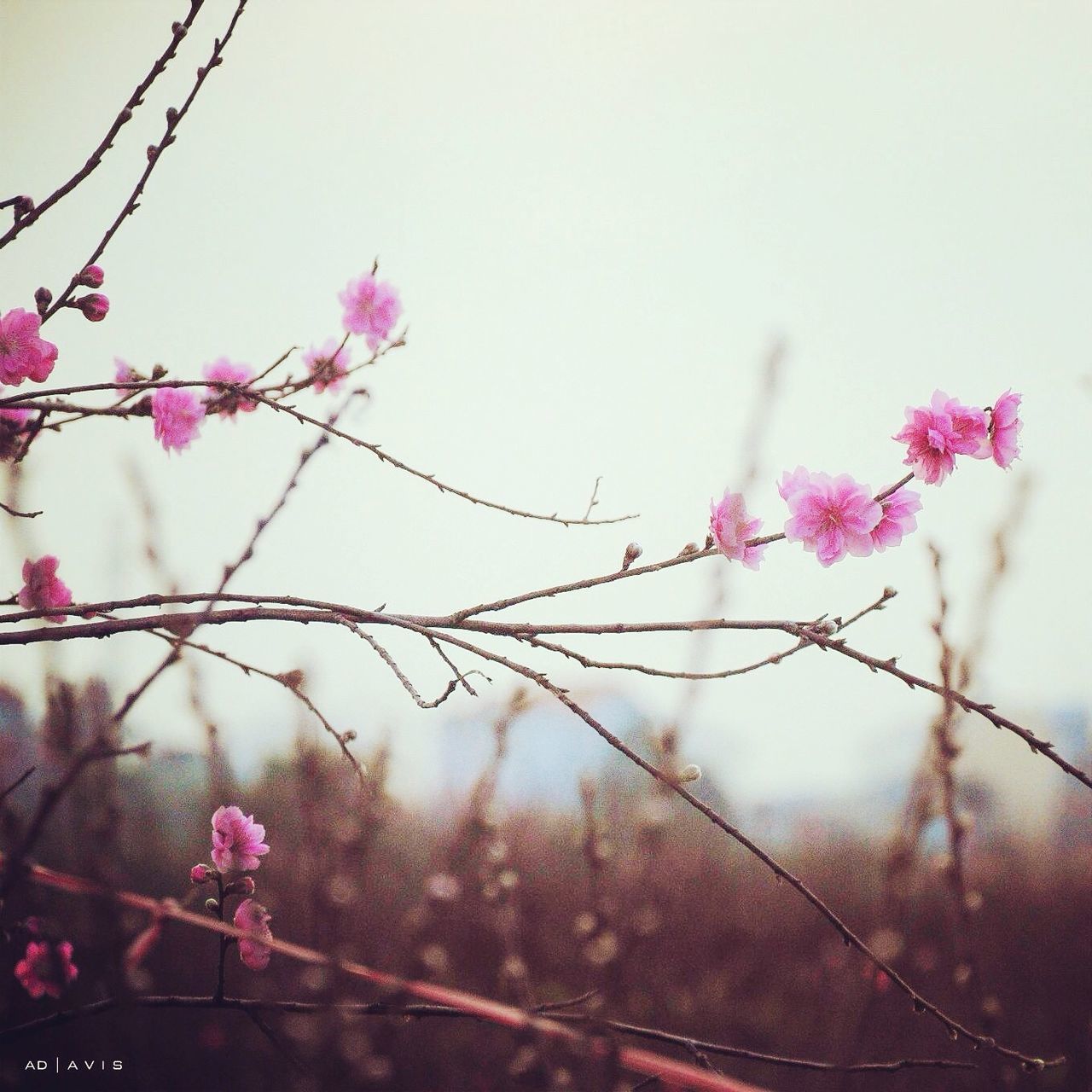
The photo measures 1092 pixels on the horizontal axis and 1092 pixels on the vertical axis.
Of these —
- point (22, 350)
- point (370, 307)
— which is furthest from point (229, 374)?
point (22, 350)

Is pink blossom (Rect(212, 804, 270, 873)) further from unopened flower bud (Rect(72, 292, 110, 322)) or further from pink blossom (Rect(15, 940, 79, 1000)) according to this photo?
unopened flower bud (Rect(72, 292, 110, 322))

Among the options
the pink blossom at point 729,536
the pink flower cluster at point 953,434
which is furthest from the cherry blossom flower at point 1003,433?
the pink blossom at point 729,536

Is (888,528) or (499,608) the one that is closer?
(499,608)

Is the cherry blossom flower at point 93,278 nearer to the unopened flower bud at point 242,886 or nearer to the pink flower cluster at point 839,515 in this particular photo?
the unopened flower bud at point 242,886

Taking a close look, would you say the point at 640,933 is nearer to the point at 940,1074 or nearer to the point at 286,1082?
the point at 286,1082

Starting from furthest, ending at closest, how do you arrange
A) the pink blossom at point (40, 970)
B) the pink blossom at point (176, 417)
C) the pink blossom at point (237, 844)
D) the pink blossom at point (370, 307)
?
the pink blossom at point (370, 307), the pink blossom at point (176, 417), the pink blossom at point (237, 844), the pink blossom at point (40, 970)

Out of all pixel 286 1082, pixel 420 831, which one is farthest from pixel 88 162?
pixel 420 831
